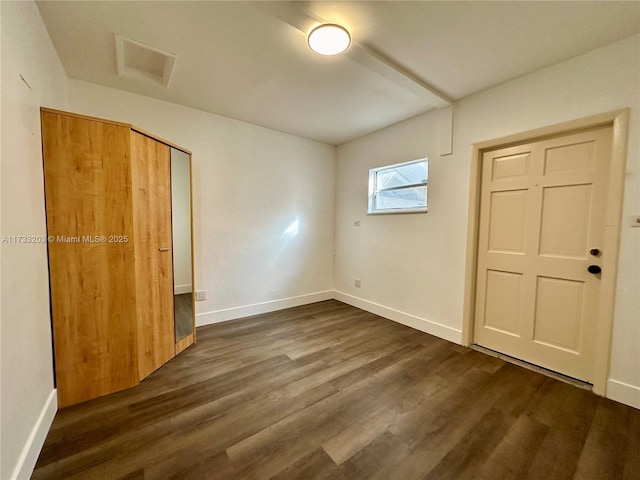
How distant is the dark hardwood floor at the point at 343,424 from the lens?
1267mm

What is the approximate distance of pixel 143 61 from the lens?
215cm

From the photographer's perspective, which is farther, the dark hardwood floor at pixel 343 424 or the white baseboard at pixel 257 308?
the white baseboard at pixel 257 308

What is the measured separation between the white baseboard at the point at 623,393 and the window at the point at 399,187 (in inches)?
78.6

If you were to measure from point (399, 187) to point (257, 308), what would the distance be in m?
2.56

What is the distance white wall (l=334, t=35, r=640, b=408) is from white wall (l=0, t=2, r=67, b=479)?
10.4 ft

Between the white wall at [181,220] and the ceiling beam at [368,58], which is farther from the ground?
the ceiling beam at [368,58]

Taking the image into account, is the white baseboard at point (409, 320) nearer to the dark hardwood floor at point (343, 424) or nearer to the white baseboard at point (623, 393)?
the dark hardwood floor at point (343, 424)

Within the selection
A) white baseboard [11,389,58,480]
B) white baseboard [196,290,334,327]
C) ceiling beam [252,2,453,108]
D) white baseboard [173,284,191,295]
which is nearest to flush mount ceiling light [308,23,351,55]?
ceiling beam [252,2,453,108]

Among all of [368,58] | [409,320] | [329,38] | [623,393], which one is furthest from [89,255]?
[623,393]

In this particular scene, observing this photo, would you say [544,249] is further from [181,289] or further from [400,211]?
[181,289]

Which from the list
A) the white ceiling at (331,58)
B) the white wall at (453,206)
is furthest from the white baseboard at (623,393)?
the white ceiling at (331,58)

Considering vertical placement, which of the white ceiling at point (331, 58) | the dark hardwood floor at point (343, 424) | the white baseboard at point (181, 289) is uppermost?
the white ceiling at point (331, 58)

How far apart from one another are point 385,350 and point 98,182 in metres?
2.77

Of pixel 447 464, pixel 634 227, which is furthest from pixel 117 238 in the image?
pixel 634 227
